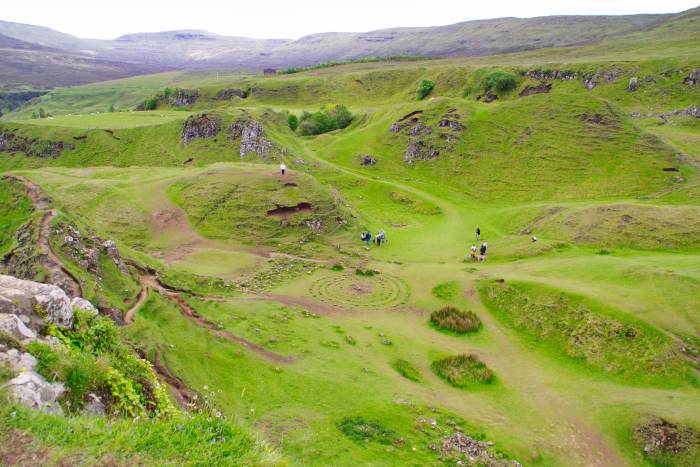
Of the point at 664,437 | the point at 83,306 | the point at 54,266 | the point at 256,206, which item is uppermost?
the point at 54,266

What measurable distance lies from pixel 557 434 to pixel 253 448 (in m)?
14.8

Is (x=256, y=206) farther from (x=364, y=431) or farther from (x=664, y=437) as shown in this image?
(x=664, y=437)

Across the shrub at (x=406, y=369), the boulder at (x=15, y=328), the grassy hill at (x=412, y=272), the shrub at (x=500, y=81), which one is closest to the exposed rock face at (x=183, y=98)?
the grassy hill at (x=412, y=272)

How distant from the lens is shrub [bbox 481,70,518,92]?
106m

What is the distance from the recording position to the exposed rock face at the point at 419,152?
70.8 m

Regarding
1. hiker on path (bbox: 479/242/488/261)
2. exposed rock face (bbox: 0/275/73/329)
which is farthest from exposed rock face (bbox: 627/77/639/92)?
exposed rock face (bbox: 0/275/73/329)

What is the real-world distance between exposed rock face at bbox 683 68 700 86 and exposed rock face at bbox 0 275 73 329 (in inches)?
4443

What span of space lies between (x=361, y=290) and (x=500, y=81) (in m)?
95.0

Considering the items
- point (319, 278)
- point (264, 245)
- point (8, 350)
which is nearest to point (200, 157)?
point (264, 245)

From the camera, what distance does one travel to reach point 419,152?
236ft

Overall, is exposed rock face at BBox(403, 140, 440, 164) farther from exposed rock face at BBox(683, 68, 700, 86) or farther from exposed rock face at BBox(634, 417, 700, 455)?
exposed rock face at BBox(683, 68, 700, 86)

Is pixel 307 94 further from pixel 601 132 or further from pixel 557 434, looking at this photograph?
pixel 557 434

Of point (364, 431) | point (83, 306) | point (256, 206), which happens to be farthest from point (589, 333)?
point (256, 206)

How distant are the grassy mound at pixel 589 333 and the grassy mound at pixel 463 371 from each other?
17.5 feet
